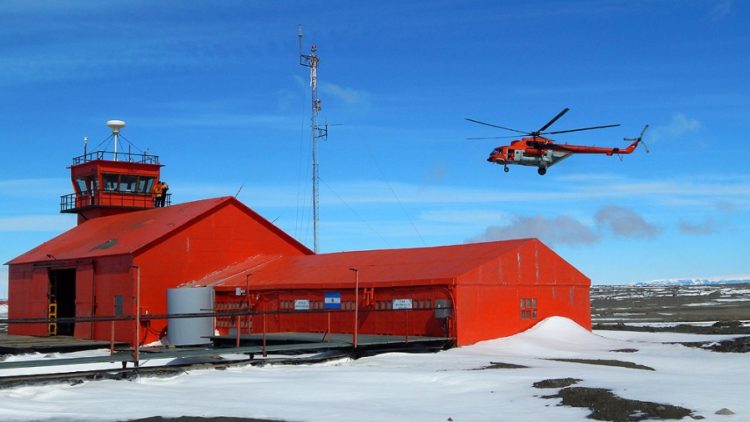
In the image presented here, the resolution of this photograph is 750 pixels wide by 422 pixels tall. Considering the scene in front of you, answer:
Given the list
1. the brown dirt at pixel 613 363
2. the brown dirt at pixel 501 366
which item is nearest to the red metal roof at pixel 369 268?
the brown dirt at pixel 613 363

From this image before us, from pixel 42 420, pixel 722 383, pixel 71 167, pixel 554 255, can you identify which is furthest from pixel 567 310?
→ pixel 71 167

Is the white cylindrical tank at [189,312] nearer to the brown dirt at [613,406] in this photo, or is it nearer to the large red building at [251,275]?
the large red building at [251,275]

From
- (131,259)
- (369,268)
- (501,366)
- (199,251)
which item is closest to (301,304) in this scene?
(369,268)

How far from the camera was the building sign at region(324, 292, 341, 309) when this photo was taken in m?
31.4

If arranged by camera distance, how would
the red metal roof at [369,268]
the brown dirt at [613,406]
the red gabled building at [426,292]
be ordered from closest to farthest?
the brown dirt at [613,406] → the red gabled building at [426,292] → the red metal roof at [369,268]

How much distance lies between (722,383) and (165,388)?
1142 cm

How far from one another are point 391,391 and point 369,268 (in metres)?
15.9

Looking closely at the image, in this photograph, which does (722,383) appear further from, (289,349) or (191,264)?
(191,264)

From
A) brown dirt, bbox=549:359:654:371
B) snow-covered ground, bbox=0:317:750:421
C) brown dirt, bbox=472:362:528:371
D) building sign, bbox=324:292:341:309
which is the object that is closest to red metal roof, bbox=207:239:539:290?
building sign, bbox=324:292:341:309

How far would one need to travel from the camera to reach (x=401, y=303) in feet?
96.4

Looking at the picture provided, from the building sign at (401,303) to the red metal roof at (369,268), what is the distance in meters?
0.61

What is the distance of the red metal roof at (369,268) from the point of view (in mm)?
29703

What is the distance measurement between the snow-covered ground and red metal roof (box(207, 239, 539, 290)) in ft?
19.5

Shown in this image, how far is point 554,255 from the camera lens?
32.8 metres
